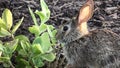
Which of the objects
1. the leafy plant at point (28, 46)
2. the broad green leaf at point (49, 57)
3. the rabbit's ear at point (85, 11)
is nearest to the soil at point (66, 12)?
the leafy plant at point (28, 46)

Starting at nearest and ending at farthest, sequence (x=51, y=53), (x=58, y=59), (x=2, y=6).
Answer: (x=51, y=53)
(x=58, y=59)
(x=2, y=6)

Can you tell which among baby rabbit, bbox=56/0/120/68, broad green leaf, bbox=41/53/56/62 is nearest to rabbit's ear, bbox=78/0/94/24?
baby rabbit, bbox=56/0/120/68

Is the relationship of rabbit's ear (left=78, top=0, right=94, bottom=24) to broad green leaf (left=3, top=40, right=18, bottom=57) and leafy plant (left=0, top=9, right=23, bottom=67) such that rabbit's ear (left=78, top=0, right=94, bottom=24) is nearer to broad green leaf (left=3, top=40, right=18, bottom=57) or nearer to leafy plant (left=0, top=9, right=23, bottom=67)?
leafy plant (left=0, top=9, right=23, bottom=67)

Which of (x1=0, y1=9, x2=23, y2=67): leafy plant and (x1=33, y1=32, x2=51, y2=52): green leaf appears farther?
(x1=33, y1=32, x2=51, y2=52): green leaf

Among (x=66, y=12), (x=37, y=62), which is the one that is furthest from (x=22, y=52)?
(x=66, y=12)

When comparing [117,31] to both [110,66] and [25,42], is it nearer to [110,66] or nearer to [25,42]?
[110,66]

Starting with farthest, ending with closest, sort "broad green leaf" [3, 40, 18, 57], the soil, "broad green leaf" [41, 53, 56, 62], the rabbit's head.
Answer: the soil < the rabbit's head < "broad green leaf" [41, 53, 56, 62] < "broad green leaf" [3, 40, 18, 57]

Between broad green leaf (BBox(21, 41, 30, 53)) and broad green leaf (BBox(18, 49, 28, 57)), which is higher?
broad green leaf (BBox(21, 41, 30, 53))

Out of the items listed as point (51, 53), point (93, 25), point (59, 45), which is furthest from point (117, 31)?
point (51, 53)
